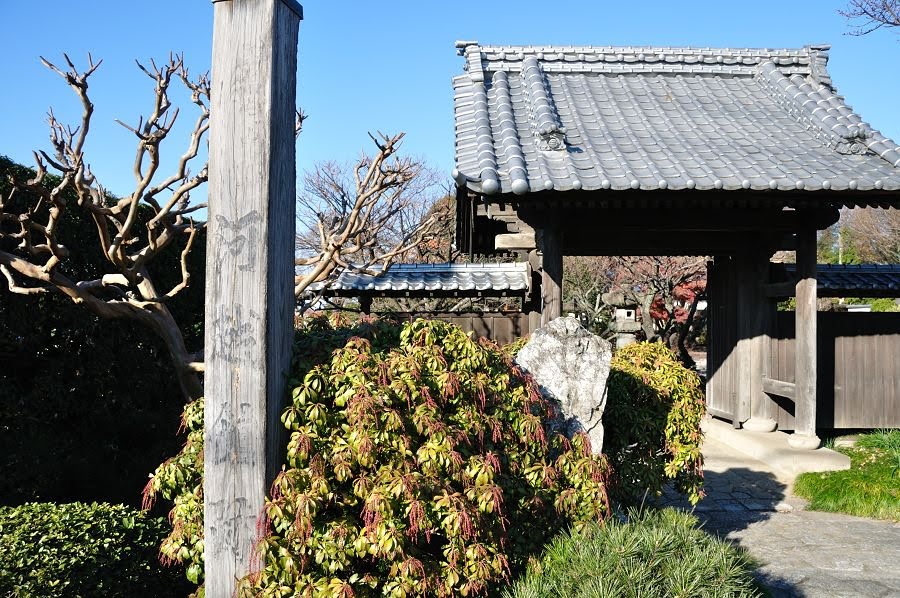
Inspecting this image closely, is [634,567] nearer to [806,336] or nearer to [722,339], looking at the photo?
[806,336]

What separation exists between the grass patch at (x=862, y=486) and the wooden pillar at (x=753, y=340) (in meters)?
1.22

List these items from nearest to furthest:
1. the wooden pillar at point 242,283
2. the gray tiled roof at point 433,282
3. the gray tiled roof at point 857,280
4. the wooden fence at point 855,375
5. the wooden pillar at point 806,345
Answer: the wooden pillar at point 242,283 → the wooden pillar at point 806,345 → the wooden fence at point 855,375 → the gray tiled roof at point 857,280 → the gray tiled roof at point 433,282

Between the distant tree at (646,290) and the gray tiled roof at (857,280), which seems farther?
the distant tree at (646,290)

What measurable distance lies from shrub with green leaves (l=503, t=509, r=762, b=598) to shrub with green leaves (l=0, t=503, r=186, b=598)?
2.26m

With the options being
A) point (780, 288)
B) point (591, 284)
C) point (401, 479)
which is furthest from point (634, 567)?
point (591, 284)

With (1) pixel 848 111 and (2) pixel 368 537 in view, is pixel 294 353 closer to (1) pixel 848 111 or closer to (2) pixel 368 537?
(2) pixel 368 537

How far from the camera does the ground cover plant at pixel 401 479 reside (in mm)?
3373

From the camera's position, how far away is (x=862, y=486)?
22.7ft

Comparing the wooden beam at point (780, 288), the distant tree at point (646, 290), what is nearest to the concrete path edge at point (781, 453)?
the wooden beam at point (780, 288)

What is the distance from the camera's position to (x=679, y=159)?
7352mm

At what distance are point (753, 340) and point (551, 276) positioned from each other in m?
3.83

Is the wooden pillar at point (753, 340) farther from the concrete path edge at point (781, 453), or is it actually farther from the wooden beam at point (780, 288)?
the concrete path edge at point (781, 453)

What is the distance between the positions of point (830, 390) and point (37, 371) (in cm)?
939

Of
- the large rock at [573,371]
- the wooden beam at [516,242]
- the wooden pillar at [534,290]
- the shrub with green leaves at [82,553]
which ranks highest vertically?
the wooden beam at [516,242]
